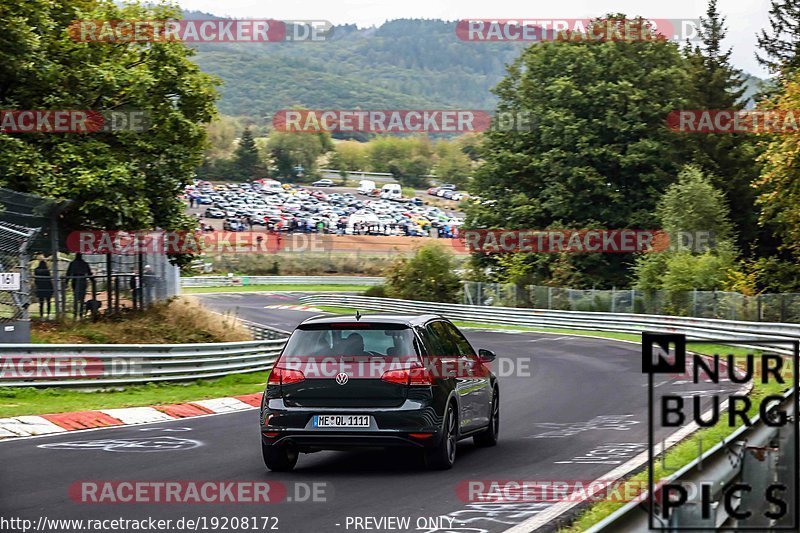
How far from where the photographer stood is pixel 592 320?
45125mm

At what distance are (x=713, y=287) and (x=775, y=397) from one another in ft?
124

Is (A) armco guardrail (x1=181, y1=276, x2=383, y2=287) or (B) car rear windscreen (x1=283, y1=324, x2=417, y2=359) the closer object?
(B) car rear windscreen (x1=283, y1=324, x2=417, y2=359)

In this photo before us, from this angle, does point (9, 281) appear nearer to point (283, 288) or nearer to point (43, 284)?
point (43, 284)

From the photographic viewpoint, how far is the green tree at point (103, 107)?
25.4 metres

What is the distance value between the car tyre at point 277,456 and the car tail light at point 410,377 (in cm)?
126

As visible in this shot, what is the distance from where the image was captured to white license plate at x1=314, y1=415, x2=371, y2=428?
36.3 ft

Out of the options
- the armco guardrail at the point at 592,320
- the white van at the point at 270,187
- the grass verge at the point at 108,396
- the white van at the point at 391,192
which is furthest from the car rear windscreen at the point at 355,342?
the white van at the point at 391,192

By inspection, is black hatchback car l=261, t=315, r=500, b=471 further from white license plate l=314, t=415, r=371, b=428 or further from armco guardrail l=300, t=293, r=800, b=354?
armco guardrail l=300, t=293, r=800, b=354

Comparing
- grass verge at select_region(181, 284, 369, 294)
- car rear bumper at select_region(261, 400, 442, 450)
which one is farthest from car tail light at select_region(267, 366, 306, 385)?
grass verge at select_region(181, 284, 369, 294)

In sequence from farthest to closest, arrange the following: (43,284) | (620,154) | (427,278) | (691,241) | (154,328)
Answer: (427,278), (620,154), (691,241), (154,328), (43,284)

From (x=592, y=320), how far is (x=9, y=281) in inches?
1133

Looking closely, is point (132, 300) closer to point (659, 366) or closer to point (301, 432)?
point (301, 432)

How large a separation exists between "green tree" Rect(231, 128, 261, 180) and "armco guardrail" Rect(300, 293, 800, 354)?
326 feet

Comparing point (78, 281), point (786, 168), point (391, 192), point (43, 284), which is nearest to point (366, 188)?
point (391, 192)
